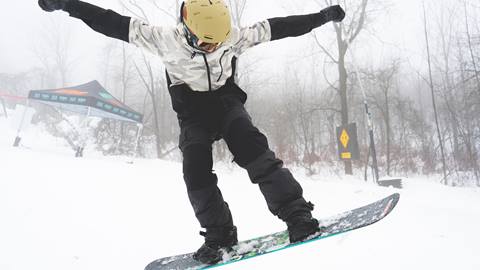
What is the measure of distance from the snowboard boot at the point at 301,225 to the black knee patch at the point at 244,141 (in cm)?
36

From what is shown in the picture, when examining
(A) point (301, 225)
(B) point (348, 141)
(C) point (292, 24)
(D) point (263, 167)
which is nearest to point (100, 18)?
(C) point (292, 24)

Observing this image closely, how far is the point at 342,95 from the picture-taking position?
12.8 meters

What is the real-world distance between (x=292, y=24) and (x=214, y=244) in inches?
57.3

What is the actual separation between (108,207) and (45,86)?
39.9m

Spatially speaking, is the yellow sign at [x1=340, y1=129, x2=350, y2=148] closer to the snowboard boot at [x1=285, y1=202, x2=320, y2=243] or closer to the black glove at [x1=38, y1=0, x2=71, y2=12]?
the snowboard boot at [x1=285, y1=202, x2=320, y2=243]

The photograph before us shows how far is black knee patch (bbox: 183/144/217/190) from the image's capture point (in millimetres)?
1782

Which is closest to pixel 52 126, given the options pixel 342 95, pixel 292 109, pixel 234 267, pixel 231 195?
pixel 292 109

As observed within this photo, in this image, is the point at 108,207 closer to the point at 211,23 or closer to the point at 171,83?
the point at 171,83

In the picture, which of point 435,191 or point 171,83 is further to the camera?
point 435,191

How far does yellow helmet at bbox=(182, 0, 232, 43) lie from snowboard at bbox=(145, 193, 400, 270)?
1.13 meters

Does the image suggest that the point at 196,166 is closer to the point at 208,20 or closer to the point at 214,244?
the point at 214,244

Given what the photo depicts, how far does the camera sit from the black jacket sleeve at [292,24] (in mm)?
2025

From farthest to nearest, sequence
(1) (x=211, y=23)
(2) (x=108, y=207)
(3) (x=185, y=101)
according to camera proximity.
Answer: (2) (x=108, y=207) → (3) (x=185, y=101) → (1) (x=211, y=23)

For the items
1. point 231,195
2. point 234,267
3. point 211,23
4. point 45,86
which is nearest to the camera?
point 211,23
